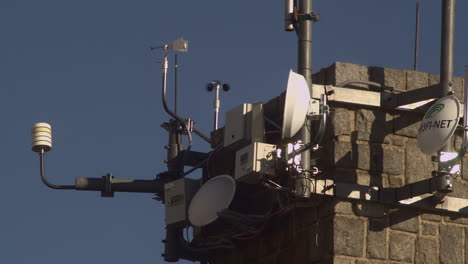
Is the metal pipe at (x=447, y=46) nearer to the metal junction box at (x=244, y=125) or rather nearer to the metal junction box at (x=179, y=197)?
the metal junction box at (x=244, y=125)

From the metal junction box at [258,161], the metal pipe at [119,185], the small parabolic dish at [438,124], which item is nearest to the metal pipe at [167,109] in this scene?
the metal pipe at [119,185]

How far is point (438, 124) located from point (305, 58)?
6.94ft

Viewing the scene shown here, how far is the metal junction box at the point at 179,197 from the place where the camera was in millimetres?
22078

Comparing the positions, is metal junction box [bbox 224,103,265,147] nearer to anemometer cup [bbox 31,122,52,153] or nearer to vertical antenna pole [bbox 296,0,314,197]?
vertical antenna pole [bbox 296,0,314,197]

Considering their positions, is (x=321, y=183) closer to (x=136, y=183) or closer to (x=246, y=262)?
(x=246, y=262)

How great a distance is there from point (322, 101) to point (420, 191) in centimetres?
159

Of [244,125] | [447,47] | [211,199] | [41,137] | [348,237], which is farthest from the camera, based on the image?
[41,137]

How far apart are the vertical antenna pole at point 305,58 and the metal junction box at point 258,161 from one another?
0.49m

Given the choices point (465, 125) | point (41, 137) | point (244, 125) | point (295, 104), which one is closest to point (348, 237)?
point (295, 104)

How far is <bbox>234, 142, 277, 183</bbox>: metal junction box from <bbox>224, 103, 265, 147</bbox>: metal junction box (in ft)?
1.64

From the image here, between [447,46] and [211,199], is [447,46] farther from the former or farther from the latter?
[211,199]

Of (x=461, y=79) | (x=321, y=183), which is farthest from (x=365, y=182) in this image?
(x=461, y=79)

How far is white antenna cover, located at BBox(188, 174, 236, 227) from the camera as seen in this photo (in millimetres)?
20869

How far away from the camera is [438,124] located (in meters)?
19.0
